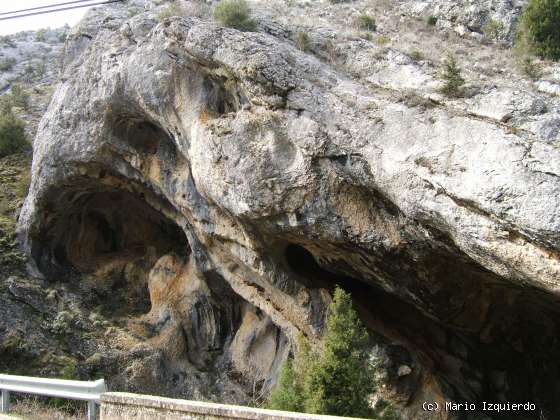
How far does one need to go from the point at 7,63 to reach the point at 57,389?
29989 millimetres

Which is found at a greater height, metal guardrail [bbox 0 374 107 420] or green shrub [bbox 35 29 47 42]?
green shrub [bbox 35 29 47 42]

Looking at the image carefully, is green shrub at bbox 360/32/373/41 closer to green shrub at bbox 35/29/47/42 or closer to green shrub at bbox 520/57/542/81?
green shrub at bbox 520/57/542/81

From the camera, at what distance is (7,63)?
33.6 m

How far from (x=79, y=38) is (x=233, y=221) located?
11.2 metres

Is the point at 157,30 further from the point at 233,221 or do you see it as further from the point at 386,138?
the point at 386,138

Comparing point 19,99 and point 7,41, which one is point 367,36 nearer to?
point 19,99

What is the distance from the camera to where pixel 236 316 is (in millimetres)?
17656

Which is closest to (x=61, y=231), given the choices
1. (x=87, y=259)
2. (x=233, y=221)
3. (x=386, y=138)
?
(x=87, y=259)

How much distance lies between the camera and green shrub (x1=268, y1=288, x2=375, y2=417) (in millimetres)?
10117

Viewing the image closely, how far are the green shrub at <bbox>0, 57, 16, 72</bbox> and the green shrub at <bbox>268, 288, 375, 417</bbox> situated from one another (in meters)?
29.3

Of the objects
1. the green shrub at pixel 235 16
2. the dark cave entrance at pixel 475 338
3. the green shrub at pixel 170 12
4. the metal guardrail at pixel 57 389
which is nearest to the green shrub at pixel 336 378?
the dark cave entrance at pixel 475 338

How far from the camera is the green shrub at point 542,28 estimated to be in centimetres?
1428

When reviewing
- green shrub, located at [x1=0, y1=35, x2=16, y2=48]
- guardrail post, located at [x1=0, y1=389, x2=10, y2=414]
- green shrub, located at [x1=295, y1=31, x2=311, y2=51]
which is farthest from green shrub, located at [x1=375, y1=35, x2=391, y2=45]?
green shrub, located at [x1=0, y1=35, x2=16, y2=48]

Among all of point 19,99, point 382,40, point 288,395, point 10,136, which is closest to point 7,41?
point 19,99
